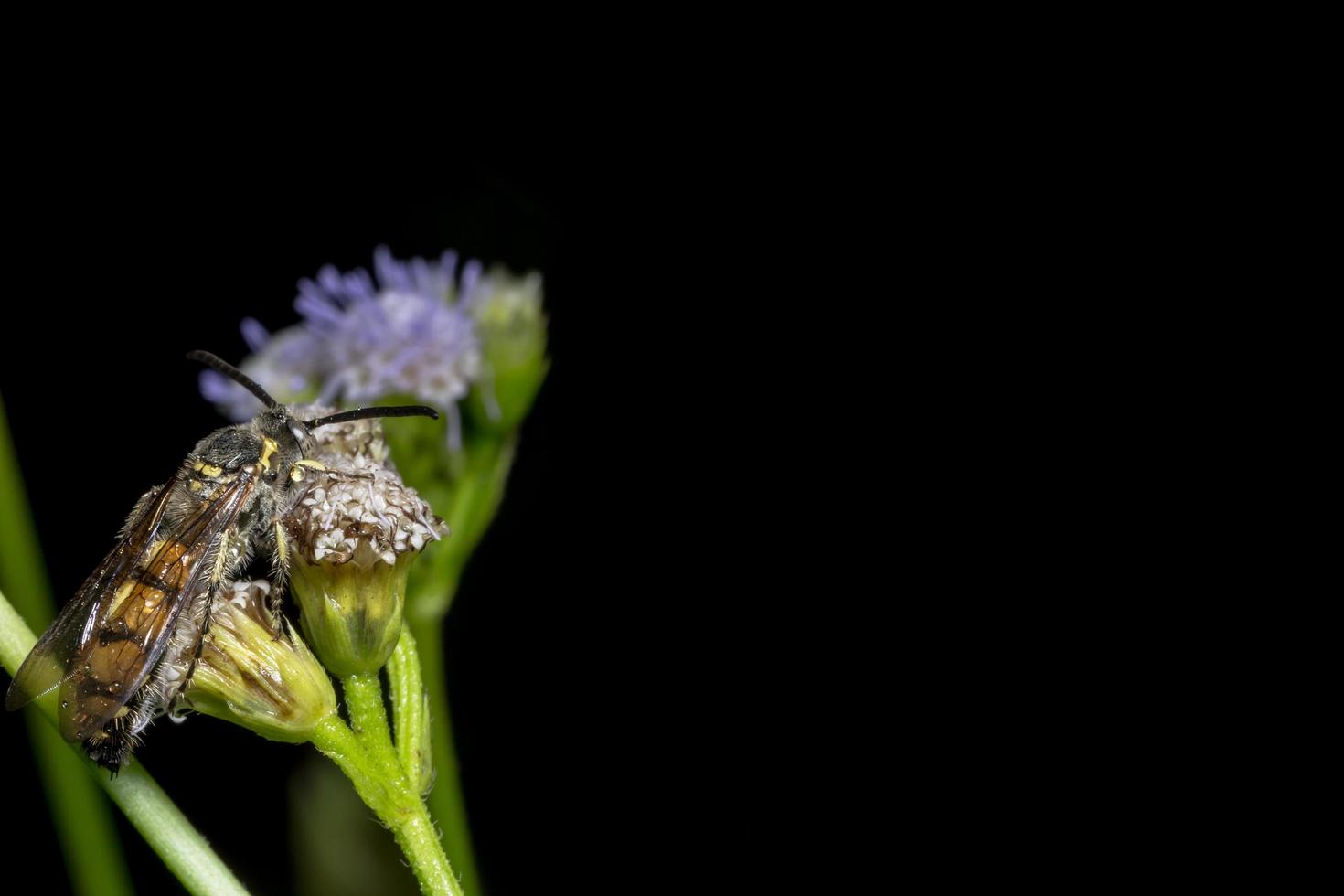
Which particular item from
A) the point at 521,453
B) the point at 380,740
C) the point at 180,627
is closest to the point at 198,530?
the point at 180,627

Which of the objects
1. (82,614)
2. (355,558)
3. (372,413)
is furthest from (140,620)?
(372,413)

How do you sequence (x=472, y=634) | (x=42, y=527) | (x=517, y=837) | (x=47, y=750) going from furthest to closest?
(x=42, y=527)
(x=472, y=634)
(x=517, y=837)
(x=47, y=750)

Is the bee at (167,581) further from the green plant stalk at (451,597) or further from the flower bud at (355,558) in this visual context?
the green plant stalk at (451,597)

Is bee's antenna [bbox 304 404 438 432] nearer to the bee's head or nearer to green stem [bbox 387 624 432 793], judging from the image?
the bee's head

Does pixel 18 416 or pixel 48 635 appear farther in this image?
pixel 18 416

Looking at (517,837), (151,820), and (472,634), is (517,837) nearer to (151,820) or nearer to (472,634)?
(472,634)

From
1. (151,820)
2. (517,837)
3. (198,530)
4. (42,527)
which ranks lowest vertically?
(517,837)

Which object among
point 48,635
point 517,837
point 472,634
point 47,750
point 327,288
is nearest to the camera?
point 48,635
